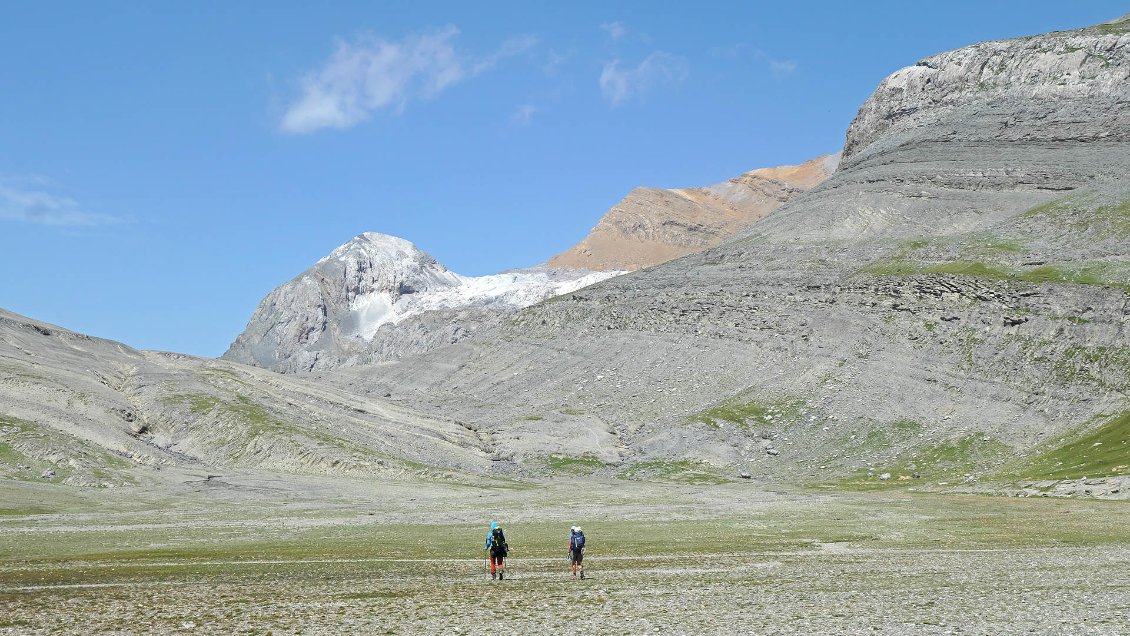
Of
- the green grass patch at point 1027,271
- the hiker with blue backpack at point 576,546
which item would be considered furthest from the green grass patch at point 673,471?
the hiker with blue backpack at point 576,546

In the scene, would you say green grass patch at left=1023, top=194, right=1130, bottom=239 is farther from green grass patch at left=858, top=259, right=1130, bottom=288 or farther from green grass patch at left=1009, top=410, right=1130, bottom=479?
green grass patch at left=1009, top=410, right=1130, bottom=479

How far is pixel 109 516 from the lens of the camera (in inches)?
3196

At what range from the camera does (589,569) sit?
1762 inches

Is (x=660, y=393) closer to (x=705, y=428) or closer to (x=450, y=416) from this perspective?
(x=705, y=428)

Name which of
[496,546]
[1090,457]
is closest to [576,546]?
[496,546]

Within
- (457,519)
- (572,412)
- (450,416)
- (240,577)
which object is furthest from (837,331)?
(240,577)

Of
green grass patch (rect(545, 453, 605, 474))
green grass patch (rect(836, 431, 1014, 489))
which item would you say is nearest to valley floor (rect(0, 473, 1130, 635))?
green grass patch (rect(836, 431, 1014, 489))

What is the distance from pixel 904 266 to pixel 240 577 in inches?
5585

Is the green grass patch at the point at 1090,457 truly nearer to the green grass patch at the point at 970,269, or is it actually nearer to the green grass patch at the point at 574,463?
the green grass patch at the point at 970,269

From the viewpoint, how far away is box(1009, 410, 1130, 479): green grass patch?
316 ft

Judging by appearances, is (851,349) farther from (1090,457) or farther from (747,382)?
(1090,457)

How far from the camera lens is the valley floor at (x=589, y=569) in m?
30.1

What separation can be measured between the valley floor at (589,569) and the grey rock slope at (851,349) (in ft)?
130

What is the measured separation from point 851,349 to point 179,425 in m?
91.3
